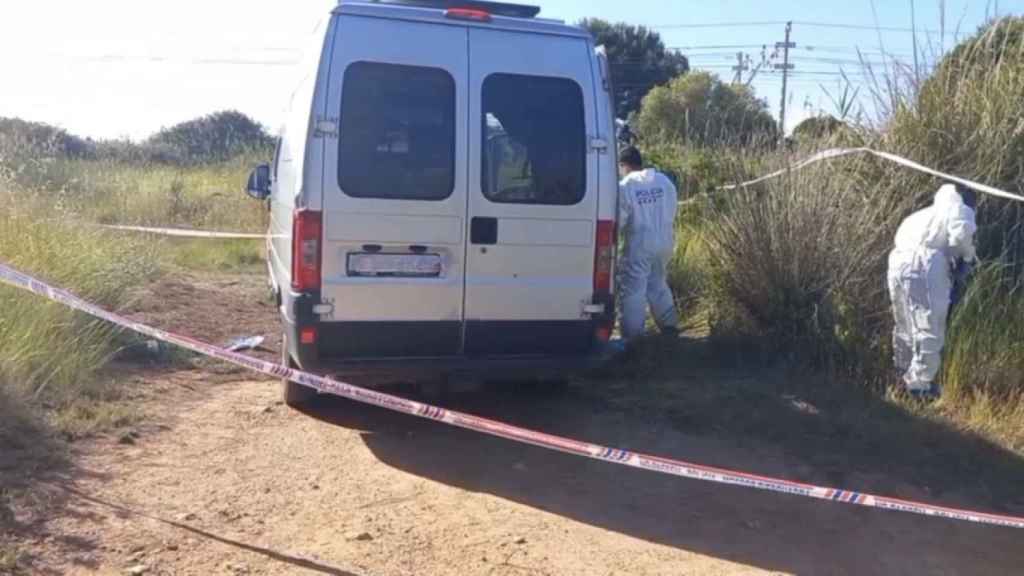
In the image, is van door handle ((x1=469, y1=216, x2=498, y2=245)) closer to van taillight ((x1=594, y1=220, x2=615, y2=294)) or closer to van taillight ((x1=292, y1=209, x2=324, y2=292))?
van taillight ((x1=594, y1=220, x2=615, y2=294))

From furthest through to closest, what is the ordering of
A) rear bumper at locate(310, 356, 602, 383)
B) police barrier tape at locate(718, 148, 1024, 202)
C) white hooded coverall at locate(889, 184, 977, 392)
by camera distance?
police barrier tape at locate(718, 148, 1024, 202) → white hooded coverall at locate(889, 184, 977, 392) → rear bumper at locate(310, 356, 602, 383)

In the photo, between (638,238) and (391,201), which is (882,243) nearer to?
(638,238)

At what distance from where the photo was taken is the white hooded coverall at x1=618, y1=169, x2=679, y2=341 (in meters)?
8.26

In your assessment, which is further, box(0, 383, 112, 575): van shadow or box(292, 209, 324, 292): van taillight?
box(292, 209, 324, 292): van taillight

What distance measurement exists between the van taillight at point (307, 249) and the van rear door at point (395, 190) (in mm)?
50

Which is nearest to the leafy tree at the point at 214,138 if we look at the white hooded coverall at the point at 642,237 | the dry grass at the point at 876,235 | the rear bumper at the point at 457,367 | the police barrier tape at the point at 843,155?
the white hooded coverall at the point at 642,237

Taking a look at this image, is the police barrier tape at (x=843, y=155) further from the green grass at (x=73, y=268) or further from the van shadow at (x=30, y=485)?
the van shadow at (x=30, y=485)

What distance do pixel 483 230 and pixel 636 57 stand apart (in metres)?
31.4

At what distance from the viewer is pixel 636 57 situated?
1423 inches

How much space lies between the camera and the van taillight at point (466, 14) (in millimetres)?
6062

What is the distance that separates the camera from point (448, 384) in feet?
20.7

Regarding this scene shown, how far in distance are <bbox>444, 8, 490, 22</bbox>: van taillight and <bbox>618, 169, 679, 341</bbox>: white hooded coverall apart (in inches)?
99.5

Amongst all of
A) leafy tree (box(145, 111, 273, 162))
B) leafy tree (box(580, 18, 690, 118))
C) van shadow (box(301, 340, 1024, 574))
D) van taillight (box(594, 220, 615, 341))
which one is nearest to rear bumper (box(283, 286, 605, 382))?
van taillight (box(594, 220, 615, 341))

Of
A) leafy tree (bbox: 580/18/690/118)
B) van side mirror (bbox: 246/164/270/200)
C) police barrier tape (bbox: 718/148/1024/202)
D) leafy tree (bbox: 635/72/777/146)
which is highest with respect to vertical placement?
leafy tree (bbox: 580/18/690/118)
